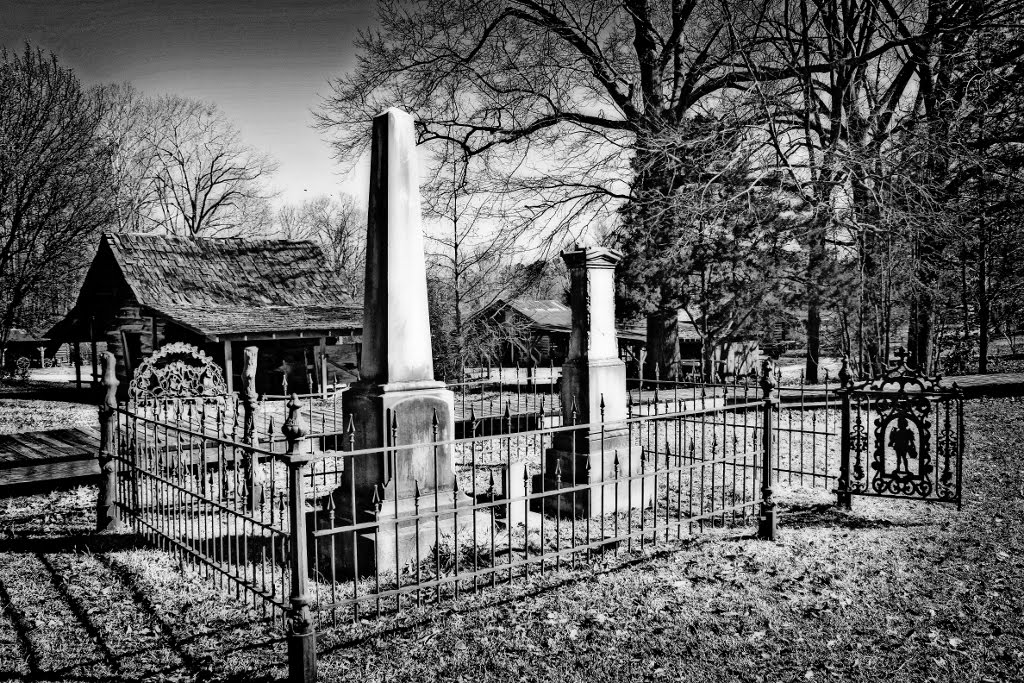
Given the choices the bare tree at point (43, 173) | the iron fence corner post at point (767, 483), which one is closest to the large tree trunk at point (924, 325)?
the iron fence corner post at point (767, 483)

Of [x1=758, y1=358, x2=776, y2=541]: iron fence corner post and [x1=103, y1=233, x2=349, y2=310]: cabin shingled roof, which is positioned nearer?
[x1=758, y1=358, x2=776, y2=541]: iron fence corner post

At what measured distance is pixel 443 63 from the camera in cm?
1995

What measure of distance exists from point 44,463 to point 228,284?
1485cm

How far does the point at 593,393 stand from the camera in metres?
7.65

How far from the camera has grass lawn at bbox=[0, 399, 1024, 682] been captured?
393 centimetres

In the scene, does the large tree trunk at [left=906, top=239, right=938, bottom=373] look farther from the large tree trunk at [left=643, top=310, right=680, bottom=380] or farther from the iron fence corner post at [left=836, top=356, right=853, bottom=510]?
the large tree trunk at [left=643, top=310, right=680, bottom=380]

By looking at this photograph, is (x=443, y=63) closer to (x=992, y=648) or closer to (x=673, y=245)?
(x=673, y=245)

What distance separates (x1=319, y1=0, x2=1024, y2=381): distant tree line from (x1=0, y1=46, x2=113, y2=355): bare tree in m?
9.61

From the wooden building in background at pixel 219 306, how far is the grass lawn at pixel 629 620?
47.8ft

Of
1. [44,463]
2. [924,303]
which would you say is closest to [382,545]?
[44,463]

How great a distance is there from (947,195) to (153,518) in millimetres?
14539

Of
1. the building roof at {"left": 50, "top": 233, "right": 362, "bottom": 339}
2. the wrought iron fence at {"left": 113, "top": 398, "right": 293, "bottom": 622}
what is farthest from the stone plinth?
the building roof at {"left": 50, "top": 233, "right": 362, "bottom": 339}

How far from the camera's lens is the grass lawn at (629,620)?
393cm

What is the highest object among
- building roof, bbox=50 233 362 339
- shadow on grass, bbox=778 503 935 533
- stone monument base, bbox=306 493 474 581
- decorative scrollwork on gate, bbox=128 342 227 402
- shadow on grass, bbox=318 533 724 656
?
building roof, bbox=50 233 362 339
